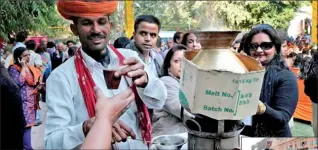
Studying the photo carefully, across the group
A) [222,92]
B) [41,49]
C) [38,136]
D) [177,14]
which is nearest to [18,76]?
[38,136]

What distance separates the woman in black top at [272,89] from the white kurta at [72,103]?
2.20 ft

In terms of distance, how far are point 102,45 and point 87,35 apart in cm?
8

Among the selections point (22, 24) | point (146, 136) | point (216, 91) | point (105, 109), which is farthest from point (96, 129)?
point (22, 24)

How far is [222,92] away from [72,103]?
702mm

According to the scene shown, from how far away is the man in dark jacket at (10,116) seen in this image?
5.04 ft

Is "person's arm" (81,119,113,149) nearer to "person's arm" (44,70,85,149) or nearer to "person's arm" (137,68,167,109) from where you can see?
"person's arm" (44,70,85,149)

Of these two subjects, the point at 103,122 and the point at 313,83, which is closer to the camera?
the point at 103,122

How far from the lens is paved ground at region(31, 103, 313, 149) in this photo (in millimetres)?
4266

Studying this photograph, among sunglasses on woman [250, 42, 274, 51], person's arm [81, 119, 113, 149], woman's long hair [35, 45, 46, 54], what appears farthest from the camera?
woman's long hair [35, 45, 46, 54]

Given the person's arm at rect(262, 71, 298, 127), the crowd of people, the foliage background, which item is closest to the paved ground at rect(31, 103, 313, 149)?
the foliage background

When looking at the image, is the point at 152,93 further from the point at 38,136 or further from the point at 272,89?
the point at 38,136

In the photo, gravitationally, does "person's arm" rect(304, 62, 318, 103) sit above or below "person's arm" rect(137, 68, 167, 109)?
below

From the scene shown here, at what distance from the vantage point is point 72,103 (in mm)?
1415

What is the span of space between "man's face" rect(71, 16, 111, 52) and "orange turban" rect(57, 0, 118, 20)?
1.0 inches
